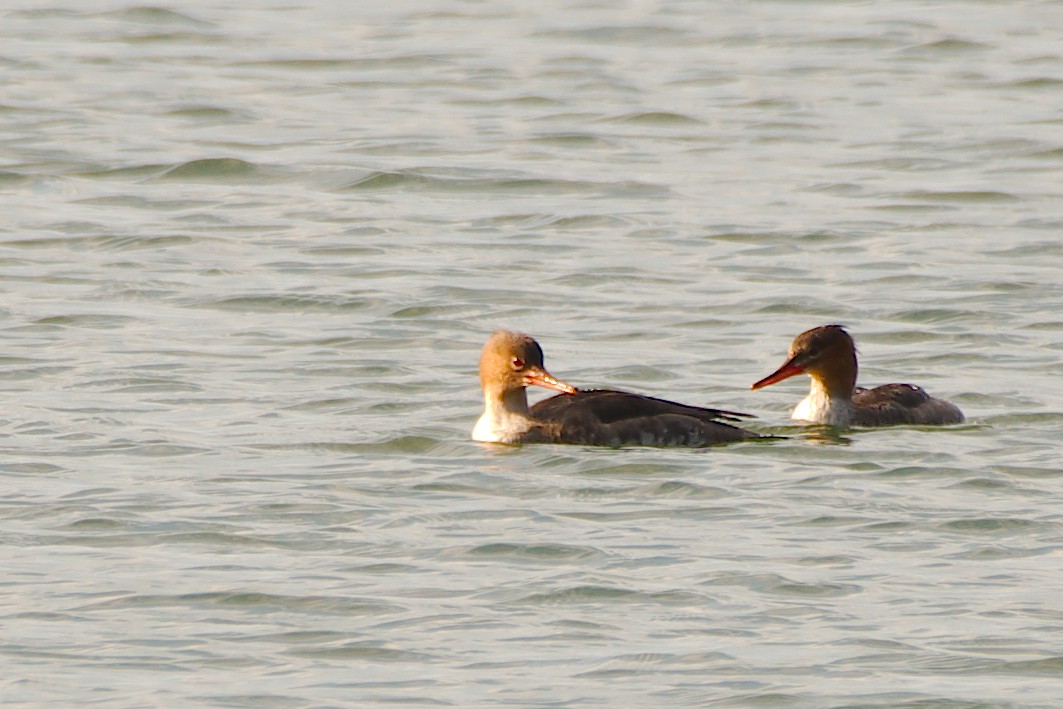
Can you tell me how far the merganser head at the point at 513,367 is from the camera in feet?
42.4

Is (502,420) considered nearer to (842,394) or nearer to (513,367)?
(513,367)

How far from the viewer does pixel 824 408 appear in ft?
44.2

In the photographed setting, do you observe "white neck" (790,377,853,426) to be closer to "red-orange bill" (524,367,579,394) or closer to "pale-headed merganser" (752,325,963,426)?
"pale-headed merganser" (752,325,963,426)

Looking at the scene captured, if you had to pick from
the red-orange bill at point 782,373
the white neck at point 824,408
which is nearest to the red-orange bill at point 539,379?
the red-orange bill at point 782,373

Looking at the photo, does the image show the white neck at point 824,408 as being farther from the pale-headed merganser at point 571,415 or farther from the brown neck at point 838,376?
the pale-headed merganser at point 571,415

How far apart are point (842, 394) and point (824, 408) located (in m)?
0.18

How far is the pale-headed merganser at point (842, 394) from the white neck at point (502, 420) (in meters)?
1.49

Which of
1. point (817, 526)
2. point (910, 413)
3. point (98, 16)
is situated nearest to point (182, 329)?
point (910, 413)

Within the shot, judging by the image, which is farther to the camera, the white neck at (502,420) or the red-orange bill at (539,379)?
the red-orange bill at (539,379)

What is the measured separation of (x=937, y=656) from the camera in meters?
9.10

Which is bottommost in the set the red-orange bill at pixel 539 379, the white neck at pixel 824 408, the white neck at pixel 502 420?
the white neck at pixel 824 408

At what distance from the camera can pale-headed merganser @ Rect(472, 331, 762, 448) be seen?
12703 mm

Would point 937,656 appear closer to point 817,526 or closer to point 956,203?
point 817,526

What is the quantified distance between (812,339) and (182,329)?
13.8ft
